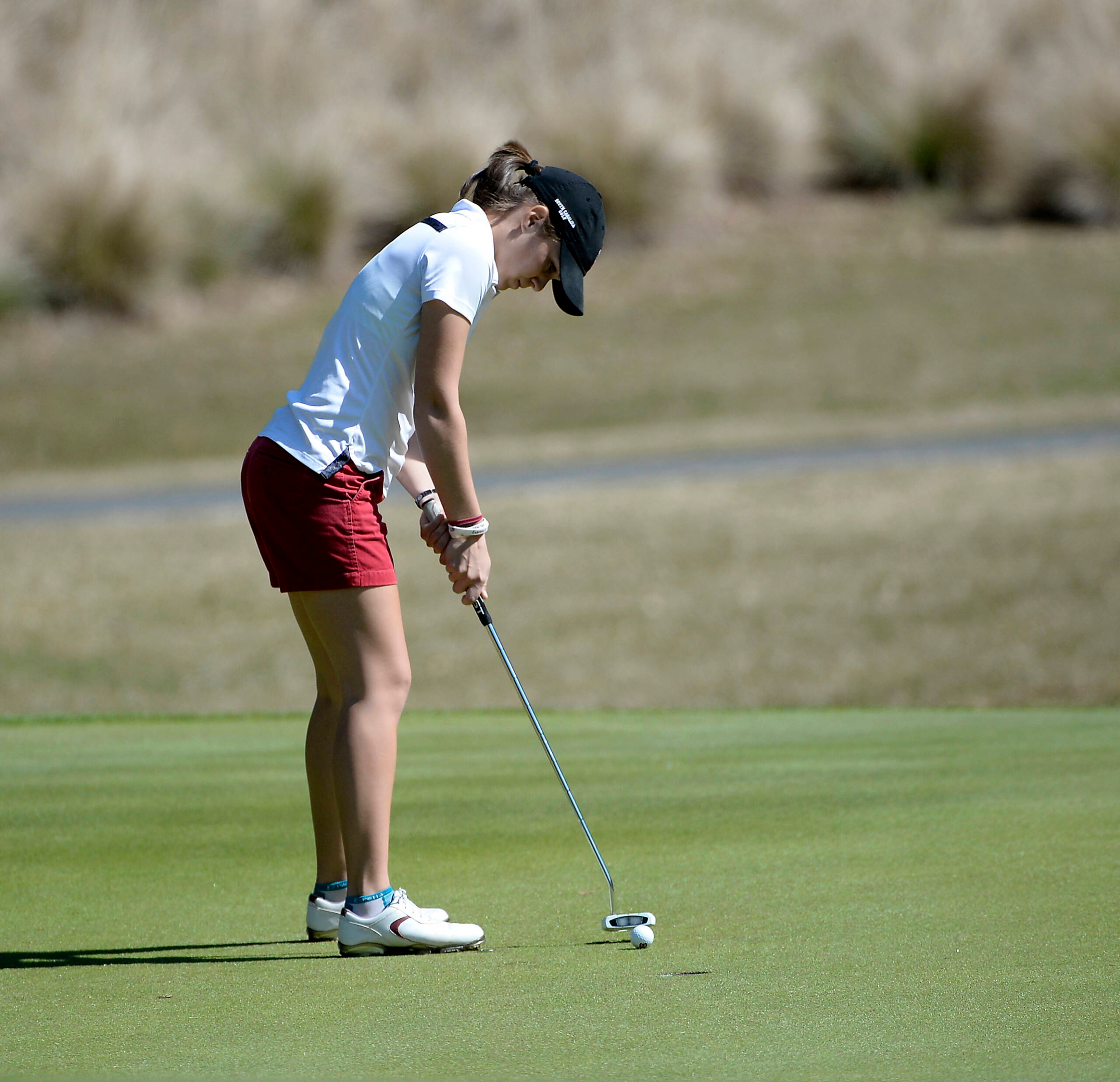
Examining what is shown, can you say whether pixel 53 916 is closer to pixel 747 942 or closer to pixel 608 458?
pixel 747 942

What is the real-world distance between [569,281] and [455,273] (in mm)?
313

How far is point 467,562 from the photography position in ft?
10.8

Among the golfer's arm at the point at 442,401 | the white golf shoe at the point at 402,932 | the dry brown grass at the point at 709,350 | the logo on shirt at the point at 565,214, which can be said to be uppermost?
the dry brown grass at the point at 709,350

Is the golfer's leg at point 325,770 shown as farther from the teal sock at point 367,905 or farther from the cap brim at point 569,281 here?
the cap brim at point 569,281

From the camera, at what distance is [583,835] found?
4.36m

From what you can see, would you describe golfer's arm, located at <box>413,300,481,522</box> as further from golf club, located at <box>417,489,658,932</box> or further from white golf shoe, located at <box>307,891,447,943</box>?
white golf shoe, located at <box>307,891,447,943</box>

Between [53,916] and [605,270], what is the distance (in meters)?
18.7

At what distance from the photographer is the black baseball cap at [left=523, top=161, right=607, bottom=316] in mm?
3297

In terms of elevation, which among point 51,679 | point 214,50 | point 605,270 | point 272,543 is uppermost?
point 214,50

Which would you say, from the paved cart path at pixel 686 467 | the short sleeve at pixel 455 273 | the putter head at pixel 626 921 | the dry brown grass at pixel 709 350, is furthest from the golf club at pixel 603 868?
the dry brown grass at pixel 709 350

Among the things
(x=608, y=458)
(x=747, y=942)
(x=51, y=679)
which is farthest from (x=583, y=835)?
(x=608, y=458)

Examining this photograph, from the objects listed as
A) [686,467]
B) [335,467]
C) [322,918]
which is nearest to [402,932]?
[322,918]

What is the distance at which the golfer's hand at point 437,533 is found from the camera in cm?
332

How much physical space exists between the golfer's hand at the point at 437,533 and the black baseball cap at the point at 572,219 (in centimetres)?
49
